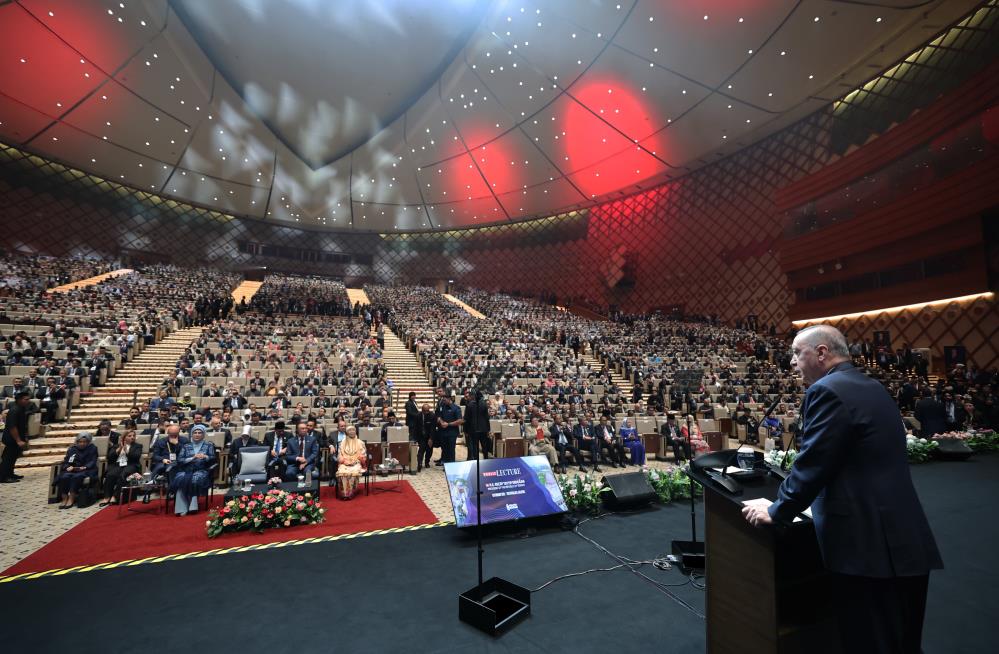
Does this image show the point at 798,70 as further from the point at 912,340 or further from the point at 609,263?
the point at 609,263

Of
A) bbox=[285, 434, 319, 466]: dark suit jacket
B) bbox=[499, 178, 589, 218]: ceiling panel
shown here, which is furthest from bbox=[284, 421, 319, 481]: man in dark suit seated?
bbox=[499, 178, 589, 218]: ceiling panel

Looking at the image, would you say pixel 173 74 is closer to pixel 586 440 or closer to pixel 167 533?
pixel 167 533

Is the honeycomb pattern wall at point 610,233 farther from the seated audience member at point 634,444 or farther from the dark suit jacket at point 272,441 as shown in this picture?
the dark suit jacket at point 272,441

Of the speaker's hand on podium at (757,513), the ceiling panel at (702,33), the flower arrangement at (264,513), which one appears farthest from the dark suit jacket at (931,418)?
the ceiling panel at (702,33)

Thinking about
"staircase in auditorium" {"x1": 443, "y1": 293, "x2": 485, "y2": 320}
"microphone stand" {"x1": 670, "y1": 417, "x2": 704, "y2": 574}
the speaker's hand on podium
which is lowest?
"microphone stand" {"x1": 670, "y1": 417, "x2": 704, "y2": 574}

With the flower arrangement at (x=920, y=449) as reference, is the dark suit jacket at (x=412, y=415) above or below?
above

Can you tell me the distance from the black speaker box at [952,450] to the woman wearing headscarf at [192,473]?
10384 mm

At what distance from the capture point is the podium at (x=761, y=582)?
5.91 ft

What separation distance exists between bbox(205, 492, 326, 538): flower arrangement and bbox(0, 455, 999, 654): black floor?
765 mm

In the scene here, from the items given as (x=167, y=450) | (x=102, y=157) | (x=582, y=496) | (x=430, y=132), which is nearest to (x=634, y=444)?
(x=582, y=496)

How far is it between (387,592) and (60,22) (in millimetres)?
24150

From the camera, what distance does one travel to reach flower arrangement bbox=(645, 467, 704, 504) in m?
5.46

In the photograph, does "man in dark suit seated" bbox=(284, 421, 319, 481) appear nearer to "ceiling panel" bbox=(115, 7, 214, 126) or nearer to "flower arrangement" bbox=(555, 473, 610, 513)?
"flower arrangement" bbox=(555, 473, 610, 513)

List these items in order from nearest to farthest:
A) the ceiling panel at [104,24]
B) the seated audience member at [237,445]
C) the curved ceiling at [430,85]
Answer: the seated audience member at [237,445], the curved ceiling at [430,85], the ceiling panel at [104,24]
